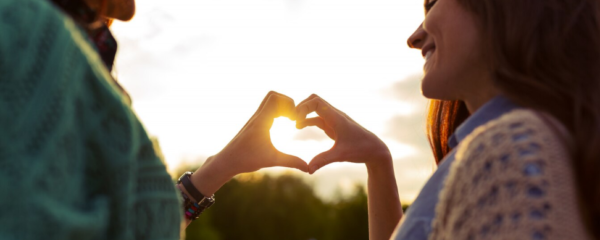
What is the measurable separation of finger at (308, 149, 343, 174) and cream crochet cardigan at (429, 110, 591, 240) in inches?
70.3

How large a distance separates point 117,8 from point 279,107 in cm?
210

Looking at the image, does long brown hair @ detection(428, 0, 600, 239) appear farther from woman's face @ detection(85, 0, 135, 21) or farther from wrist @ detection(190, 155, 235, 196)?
wrist @ detection(190, 155, 235, 196)

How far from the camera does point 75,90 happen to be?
4.06ft

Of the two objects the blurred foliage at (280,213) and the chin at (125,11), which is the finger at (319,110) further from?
the blurred foliage at (280,213)

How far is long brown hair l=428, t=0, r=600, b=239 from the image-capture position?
1.90 meters

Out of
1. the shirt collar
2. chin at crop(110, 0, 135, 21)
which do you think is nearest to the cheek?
the shirt collar

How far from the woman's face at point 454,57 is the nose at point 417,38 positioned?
0.43 metres

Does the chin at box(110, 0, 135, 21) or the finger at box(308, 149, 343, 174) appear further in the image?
the finger at box(308, 149, 343, 174)

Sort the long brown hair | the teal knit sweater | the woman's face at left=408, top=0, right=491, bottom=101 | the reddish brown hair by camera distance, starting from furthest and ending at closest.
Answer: the reddish brown hair
the woman's face at left=408, top=0, right=491, bottom=101
the long brown hair
the teal knit sweater

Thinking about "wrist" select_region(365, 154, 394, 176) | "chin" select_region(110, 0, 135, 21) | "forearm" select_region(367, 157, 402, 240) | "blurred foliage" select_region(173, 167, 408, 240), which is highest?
"chin" select_region(110, 0, 135, 21)

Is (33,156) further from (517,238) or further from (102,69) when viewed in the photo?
(517,238)

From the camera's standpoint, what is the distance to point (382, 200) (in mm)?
3670

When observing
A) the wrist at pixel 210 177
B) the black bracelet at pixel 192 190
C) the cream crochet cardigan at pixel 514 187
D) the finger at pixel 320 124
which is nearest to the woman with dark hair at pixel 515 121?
the cream crochet cardigan at pixel 514 187

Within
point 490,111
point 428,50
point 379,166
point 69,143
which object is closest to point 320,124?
point 379,166
